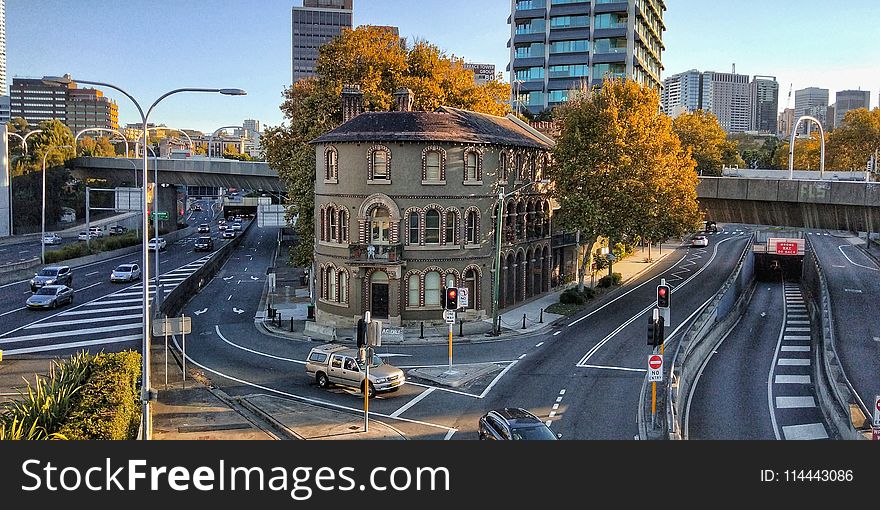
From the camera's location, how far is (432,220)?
42500 mm

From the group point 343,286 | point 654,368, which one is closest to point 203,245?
point 343,286

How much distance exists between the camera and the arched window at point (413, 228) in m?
42.0

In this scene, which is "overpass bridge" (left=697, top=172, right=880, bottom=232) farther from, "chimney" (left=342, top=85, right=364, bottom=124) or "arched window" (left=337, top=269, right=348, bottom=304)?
"arched window" (left=337, top=269, right=348, bottom=304)

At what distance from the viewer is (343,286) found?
42719 millimetres

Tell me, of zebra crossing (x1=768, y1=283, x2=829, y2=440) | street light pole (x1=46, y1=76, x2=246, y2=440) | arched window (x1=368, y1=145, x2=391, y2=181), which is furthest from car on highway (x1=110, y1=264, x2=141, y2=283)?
zebra crossing (x1=768, y1=283, x2=829, y2=440)

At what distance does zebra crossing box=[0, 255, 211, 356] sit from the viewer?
3661 centimetres

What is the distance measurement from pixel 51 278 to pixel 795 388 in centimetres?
4787

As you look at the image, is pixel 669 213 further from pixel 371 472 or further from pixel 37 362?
pixel 371 472

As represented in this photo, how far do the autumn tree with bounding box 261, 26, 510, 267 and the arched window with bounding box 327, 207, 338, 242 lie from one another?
6677 millimetres

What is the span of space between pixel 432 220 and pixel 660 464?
102 ft

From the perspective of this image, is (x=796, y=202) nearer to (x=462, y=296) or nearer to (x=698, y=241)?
(x=462, y=296)

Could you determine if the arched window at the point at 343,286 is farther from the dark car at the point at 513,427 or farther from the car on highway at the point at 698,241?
the car on highway at the point at 698,241

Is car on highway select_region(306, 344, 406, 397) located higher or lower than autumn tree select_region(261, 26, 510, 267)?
lower

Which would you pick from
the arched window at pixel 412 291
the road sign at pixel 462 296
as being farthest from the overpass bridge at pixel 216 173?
the road sign at pixel 462 296
